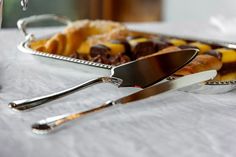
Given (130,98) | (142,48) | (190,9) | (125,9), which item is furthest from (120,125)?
(125,9)

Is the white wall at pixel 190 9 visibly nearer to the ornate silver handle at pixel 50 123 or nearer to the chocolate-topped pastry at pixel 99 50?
the chocolate-topped pastry at pixel 99 50

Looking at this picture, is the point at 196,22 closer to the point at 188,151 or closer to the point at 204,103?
the point at 204,103

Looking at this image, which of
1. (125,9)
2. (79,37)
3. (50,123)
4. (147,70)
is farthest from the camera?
(125,9)

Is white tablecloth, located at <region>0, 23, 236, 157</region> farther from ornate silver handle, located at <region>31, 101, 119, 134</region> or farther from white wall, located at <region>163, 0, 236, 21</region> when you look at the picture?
white wall, located at <region>163, 0, 236, 21</region>

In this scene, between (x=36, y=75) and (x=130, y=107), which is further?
(x=36, y=75)

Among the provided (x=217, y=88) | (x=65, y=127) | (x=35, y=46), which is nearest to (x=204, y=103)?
(x=217, y=88)

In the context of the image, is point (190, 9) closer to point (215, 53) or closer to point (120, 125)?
point (215, 53)
